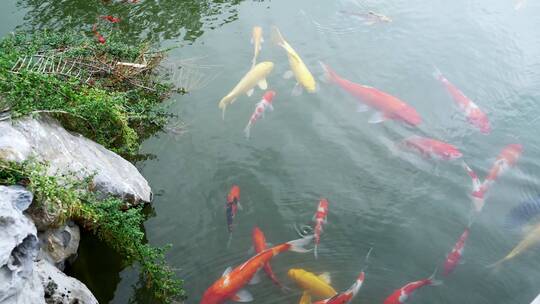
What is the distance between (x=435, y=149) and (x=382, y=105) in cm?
98

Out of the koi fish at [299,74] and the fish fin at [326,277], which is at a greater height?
the koi fish at [299,74]

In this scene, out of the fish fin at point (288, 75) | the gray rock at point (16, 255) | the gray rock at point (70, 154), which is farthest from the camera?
the fish fin at point (288, 75)

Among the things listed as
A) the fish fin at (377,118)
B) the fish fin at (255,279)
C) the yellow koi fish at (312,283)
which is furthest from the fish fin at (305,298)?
the fish fin at (377,118)

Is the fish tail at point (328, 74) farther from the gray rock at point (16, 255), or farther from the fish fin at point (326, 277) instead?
the gray rock at point (16, 255)

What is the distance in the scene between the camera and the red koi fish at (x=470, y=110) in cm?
665

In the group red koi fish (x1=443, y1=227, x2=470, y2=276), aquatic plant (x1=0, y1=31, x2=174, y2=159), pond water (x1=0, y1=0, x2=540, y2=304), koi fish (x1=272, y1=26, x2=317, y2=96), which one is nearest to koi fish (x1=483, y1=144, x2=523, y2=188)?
pond water (x1=0, y1=0, x2=540, y2=304)

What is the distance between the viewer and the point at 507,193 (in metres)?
6.03

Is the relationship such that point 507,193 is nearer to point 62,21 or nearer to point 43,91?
point 43,91

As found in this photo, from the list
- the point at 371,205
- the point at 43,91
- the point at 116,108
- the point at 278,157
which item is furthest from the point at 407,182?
the point at 43,91

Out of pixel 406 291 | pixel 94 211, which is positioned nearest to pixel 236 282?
pixel 94 211

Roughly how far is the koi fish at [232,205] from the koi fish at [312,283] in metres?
1.01

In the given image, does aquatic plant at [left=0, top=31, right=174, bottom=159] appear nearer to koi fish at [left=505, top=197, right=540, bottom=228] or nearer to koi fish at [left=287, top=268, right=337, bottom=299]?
koi fish at [left=287, top=268, right=337, bottom=299]

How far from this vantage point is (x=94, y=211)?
4.49m

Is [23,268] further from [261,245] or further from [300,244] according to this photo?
[300,244]
